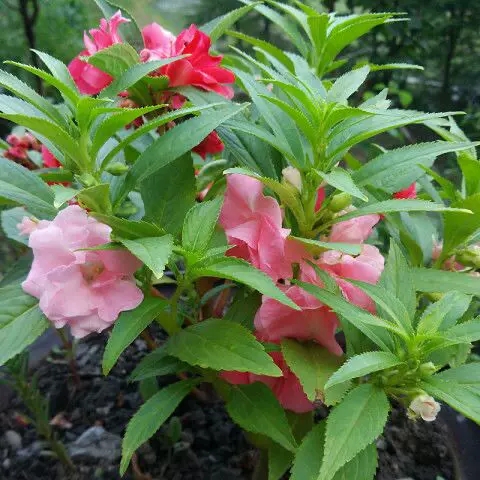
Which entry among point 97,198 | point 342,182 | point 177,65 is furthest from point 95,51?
point 342,182

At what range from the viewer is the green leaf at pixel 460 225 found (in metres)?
0.52

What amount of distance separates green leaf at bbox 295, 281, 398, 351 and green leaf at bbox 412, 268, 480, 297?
0.07 m

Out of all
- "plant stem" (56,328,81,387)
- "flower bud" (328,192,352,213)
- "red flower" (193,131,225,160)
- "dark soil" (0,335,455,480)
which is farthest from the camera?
"plant stem" (56,328,81,387)

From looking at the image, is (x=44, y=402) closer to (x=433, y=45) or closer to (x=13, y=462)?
(x=13, y=462)

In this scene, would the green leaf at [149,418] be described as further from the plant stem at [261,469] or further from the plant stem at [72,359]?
the plant stem at [72,359]

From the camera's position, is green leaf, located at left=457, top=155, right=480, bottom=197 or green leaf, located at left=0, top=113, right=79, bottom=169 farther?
green leaf, located at left=457, top=155, right=480, bottom=197

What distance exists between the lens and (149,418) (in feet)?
1.66

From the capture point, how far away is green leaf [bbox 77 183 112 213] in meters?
0.43

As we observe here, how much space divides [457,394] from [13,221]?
474 millimetres

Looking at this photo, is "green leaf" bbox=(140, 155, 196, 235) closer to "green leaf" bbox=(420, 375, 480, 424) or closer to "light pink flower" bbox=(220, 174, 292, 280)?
"light pink flower" bbox=(220, 174, 292, 280)

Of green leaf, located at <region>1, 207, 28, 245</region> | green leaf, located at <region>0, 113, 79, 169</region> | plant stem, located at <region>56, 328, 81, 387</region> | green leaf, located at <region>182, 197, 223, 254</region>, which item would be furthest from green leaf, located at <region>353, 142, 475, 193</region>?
plant stem, located at <region>56, 328, 81, 387</region>

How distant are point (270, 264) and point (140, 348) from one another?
21.4 inches

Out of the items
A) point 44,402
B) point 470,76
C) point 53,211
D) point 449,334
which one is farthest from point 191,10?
point 449,334

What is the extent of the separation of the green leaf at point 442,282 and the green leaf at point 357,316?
0.23 feet
